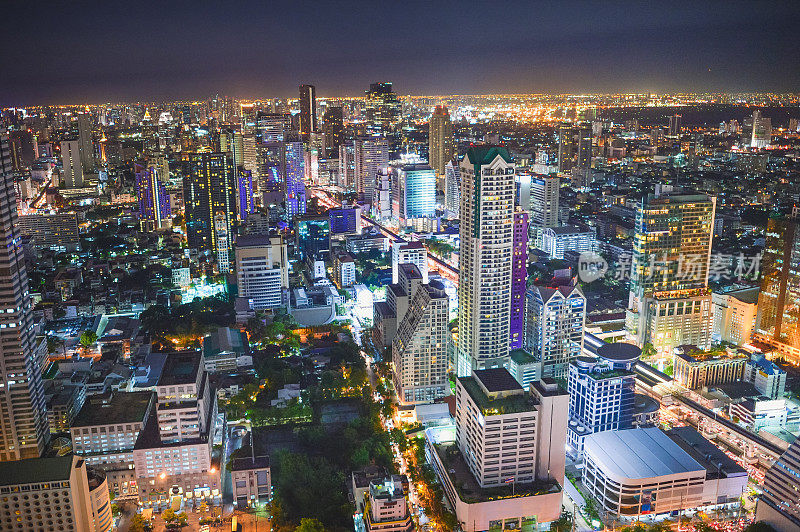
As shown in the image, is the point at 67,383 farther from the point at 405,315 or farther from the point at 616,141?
the point at 616,141

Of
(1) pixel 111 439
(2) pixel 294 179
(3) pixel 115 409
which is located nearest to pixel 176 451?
(1) pixel 111 439

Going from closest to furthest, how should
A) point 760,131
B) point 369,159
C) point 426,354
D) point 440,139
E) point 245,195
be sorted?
1. point 426,354
2. point 760,131
3. point 245,195
4. point 369,159
5. point 440,139

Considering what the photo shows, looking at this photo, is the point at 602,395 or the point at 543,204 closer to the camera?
the point at 602,395

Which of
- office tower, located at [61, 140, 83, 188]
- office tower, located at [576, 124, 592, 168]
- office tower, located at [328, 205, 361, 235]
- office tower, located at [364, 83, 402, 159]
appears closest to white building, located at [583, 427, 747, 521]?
office tower, located at [328, 205, 361, 235]

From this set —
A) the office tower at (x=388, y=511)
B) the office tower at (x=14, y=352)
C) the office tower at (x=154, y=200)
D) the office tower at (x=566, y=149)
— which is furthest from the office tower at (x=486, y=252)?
the office tower at (x=566, y=149)

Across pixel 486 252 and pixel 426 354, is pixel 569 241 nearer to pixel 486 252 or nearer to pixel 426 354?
pixel 486 252

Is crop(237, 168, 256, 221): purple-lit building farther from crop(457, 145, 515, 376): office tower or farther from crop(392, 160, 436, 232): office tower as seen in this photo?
crop(457, 145, 515, 376): office tower

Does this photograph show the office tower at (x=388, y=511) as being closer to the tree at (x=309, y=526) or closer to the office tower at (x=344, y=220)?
the tree at (x=309, y=526)
